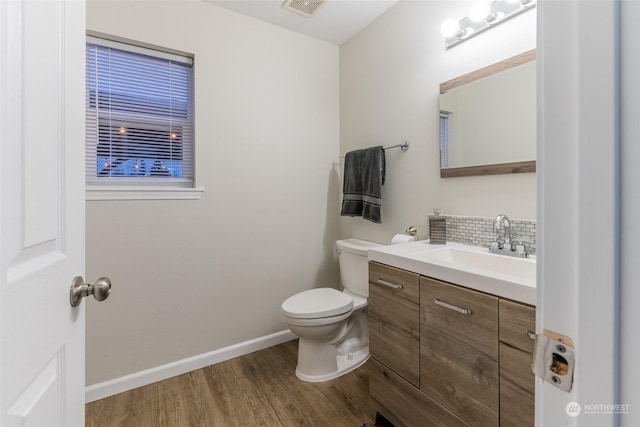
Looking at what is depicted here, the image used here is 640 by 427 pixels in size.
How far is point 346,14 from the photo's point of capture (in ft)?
6.48

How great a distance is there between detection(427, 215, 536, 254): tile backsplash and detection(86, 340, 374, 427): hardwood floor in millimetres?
1021

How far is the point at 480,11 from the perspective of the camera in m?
1.35

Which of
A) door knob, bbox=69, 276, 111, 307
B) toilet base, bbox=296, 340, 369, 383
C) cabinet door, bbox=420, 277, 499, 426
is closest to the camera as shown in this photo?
door knob, bbox=69, 276, 111, 307

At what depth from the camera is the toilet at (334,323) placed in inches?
64.7

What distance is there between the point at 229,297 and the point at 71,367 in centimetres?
139

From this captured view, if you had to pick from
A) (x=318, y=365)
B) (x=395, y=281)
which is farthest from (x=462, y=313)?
(x=318, y=365)

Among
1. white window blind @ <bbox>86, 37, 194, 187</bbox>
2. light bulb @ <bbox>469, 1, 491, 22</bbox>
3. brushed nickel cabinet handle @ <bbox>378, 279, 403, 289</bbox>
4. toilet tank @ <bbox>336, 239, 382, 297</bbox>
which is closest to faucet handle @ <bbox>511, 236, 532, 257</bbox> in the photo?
brushed nickel cabinet handle @ <bbox>378, 279, 403, 289</bbox>

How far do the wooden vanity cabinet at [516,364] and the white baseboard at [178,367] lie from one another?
1.57 metres

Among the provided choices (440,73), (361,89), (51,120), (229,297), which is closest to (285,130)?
(361,89)

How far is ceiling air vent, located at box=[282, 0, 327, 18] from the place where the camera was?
184cm

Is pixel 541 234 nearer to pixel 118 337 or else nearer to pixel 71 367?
pixel 71 367

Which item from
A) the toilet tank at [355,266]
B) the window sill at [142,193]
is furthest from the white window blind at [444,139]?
the window sill at [142,193]

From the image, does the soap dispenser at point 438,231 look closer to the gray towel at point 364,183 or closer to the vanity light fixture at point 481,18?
the gray towel at point 364,183

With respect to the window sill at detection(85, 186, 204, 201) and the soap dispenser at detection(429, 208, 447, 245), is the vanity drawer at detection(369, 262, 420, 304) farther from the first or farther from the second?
the window sill at detection(85, 186, 204, 201)
